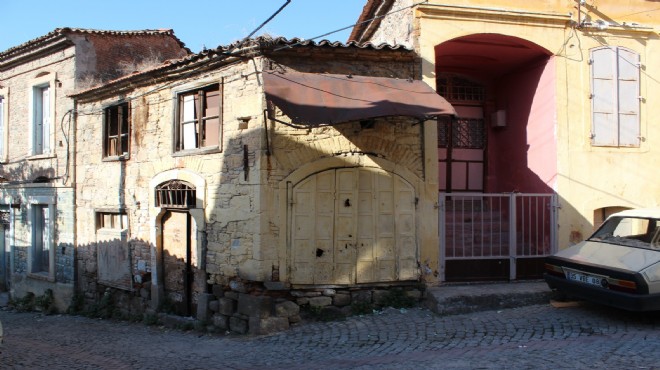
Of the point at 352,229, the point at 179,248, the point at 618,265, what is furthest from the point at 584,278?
the point at 179,248

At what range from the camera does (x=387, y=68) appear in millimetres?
9055

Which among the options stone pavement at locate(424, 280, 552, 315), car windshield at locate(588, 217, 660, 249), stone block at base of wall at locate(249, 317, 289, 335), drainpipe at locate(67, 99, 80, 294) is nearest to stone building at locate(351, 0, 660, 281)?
stone pavement at locate(424, 280, 552, 315)

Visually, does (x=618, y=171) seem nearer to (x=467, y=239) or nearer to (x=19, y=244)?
(x=467, y=239)

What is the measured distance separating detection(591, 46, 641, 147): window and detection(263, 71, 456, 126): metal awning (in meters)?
3.44

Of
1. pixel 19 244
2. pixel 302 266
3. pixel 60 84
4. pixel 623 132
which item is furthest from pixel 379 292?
pixel 19 244

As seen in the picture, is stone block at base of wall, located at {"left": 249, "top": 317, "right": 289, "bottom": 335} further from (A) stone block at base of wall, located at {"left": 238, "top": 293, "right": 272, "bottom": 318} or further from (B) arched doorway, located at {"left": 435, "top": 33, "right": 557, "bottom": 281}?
(B) arched doorway, located at {"left": 435, "top": 33, "right": 557, "bottom": 281}

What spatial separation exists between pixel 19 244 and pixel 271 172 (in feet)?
33.9

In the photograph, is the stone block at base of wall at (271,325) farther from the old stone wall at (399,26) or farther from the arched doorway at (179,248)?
the old stone wall at (399,26)

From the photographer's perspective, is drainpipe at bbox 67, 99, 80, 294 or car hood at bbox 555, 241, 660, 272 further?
drainpipe at bbox 67, 99, 80, 294

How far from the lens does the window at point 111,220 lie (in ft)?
39.1

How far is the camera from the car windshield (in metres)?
7.35

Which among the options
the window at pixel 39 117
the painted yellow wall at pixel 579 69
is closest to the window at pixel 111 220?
the window at pixel 39 117

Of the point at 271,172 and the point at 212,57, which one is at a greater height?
the point at 212,57

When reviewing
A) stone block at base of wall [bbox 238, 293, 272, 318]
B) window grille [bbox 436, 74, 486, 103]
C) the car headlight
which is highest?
window grille [bbox 436, 74, 486, 103]
